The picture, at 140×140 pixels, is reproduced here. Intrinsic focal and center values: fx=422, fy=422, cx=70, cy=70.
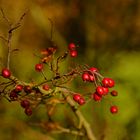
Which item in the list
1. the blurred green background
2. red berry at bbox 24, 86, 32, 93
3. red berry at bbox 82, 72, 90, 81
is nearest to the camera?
red berry at bbox 82, 72, 90, 81

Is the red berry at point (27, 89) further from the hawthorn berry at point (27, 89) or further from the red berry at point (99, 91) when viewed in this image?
the red berry at point (99, 91)

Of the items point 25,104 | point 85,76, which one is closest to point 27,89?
point 25,104

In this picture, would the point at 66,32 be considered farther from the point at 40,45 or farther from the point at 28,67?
the point at 28,67

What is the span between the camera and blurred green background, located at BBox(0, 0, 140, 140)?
374cm

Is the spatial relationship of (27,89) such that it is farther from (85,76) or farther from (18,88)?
(85,76)

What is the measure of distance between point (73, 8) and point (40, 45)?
104cm

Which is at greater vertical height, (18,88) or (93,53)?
(93,53)

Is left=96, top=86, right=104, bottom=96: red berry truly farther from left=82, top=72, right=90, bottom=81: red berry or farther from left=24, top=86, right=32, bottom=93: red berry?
left=24, top=86, right=32, bottom=93: red berry

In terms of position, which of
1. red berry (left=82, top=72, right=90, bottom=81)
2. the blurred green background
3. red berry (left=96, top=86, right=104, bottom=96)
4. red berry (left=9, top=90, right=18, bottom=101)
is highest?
the blurred green background

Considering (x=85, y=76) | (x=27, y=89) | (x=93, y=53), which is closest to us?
(x=85, y=76)

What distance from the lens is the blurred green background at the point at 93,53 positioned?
3.74 m

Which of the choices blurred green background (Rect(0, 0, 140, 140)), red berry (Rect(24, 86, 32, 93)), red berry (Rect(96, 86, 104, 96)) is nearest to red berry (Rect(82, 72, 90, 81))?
red berry (Rect(96, 86, 104, 96))

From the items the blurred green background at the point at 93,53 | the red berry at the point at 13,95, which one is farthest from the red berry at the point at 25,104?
the blurred green background at the point at 93,53

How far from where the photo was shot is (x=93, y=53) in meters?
4.23
